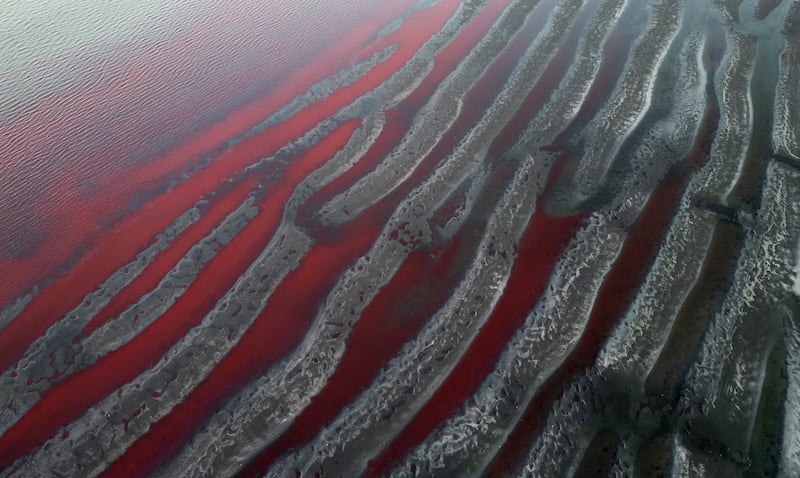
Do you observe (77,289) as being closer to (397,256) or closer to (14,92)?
(397,256)

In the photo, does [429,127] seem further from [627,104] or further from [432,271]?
[627,104]

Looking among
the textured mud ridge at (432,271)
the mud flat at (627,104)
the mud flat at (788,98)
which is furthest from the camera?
the mud flat at (627,104)

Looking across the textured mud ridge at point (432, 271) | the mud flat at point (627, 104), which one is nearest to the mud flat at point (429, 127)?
the textured mud ridge at point (432, 271)

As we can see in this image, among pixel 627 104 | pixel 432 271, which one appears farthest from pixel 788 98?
pixel 432 271

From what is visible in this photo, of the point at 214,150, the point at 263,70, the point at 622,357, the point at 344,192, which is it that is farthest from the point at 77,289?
the point at 622,357

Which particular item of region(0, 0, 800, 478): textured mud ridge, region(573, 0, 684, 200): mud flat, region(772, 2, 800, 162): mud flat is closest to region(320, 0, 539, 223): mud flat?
region(0, 0, 800, 478): textured mud ridge

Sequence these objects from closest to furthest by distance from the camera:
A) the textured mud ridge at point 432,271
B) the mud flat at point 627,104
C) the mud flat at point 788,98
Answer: the textured mud ridge at point 432,271, the mud flat at point 788,98, the mud flat at point 627,104

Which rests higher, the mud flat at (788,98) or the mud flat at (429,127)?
the mud flat at (788,98)

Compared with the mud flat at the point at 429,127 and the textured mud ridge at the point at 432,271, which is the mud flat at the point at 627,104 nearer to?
the textured mud ridge at the point at 432,271
